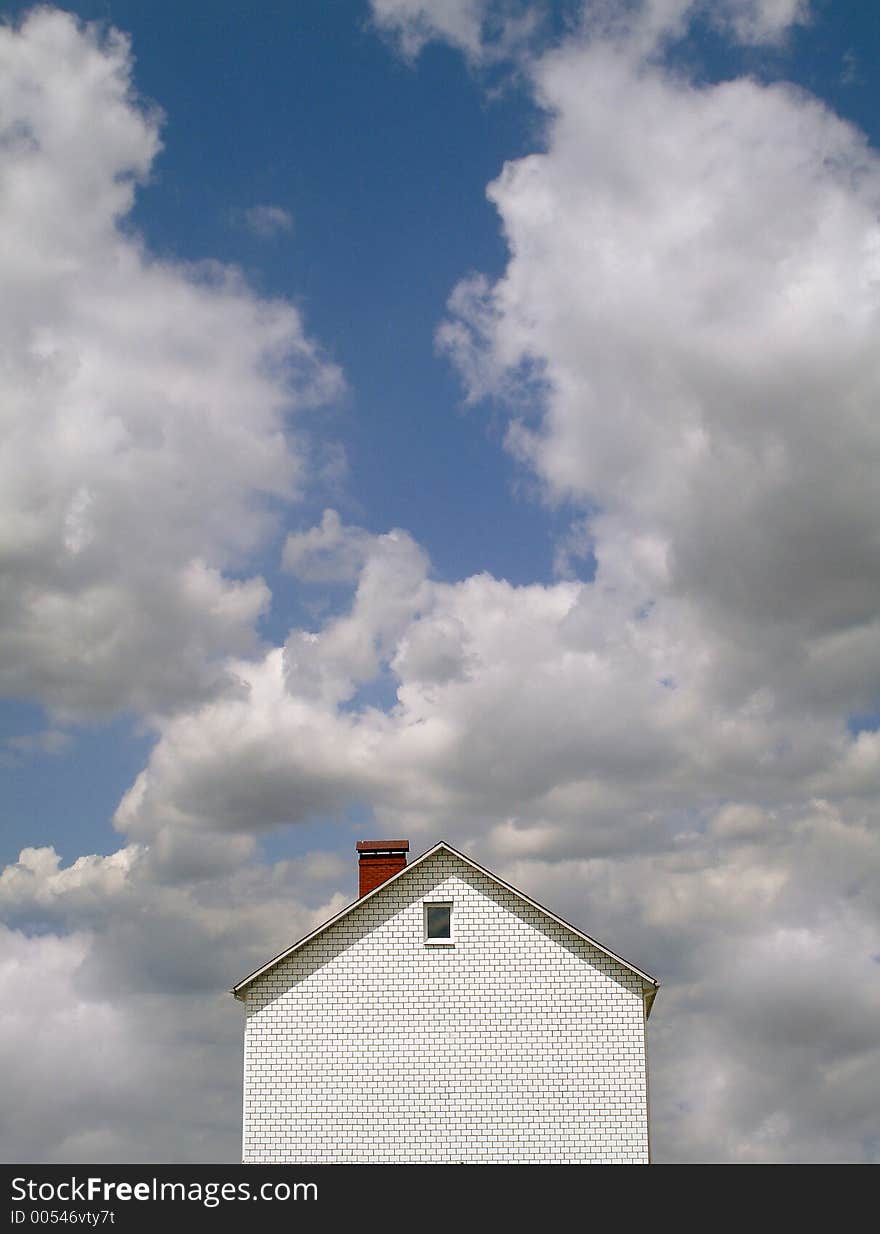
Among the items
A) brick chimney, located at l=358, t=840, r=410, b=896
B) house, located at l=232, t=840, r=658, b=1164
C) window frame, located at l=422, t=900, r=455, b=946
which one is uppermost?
brick chimney, located at l=358, t=840, r=410, b=896

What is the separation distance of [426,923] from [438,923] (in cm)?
30

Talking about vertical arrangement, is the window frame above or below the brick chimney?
Result: below

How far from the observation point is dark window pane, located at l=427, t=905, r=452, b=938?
2911 cm

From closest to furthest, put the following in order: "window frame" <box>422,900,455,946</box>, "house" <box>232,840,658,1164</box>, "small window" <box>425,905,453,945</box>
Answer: "house" <box>232,840,658,1164</box> → "window frame" <box>422,900,455,946</box> → "small window" <box>425,905,453,945</box>

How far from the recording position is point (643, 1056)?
28.1 m

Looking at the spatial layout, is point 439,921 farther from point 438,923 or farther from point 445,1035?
point 445,1035

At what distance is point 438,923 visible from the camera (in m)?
29.2

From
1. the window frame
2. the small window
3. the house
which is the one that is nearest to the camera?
the house

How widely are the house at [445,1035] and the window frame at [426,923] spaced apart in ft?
0.13

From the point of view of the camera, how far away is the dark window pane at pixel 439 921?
29.1 meters

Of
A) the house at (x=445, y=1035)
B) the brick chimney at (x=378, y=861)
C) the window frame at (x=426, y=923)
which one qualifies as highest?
the brick chimney at (x=378, y=861)

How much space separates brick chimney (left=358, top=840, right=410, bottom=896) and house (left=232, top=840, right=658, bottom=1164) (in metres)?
1.45
